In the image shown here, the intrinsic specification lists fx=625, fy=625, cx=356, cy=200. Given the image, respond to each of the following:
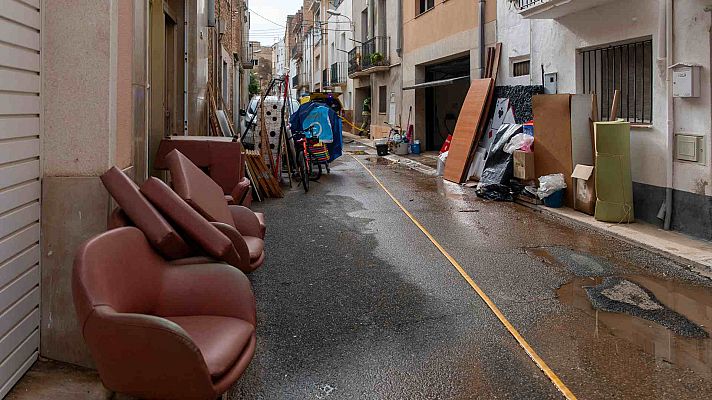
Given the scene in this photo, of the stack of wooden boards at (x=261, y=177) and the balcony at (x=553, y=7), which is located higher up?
the balcony at (x=553, y=7)

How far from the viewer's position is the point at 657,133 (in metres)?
8.00

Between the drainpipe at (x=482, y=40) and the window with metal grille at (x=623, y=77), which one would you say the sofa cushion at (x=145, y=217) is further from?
the drainpipe at (x=482, y=40)

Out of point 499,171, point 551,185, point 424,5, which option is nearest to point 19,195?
point 551,185

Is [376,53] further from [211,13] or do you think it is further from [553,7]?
[553,7]

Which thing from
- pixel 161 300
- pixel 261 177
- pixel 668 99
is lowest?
pixel 161 300

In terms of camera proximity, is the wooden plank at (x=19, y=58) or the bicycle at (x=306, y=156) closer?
the wooden plank at (x=19, y=58)

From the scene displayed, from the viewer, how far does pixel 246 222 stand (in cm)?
513

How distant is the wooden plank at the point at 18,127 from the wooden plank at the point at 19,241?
0.49 metres

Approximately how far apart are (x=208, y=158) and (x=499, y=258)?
3176 millimetres

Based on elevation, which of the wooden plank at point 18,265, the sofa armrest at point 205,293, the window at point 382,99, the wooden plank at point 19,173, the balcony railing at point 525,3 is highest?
the window at point 382,99

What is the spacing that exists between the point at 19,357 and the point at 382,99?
2361 cm

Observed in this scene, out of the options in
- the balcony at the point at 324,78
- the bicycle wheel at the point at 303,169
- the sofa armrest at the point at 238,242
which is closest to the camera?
the sofa armrest at the point at 238,242

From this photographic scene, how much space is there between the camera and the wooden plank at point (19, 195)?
9.69 ft

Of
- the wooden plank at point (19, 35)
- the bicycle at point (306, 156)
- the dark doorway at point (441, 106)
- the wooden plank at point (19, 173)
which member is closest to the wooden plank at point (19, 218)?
the wooden plank at point (19, 173)
